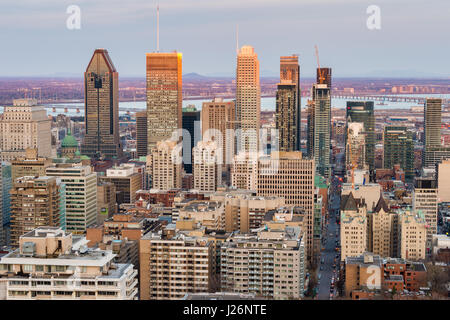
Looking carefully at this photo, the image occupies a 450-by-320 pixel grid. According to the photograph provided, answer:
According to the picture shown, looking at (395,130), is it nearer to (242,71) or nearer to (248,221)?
(242,71)

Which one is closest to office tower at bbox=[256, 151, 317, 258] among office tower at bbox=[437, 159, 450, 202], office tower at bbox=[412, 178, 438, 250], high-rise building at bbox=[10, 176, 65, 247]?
office tower at bbox=[412, 178, 438, 250]

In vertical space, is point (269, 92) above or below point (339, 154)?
above

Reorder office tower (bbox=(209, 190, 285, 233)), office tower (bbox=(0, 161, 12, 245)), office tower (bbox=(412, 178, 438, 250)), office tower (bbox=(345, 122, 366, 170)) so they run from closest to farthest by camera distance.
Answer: office tower (bbox=(209, 190, 285, 233)) → office tower (bbox=(0, 161, 12, 245)) → office tower (bbox=(412, 178, 438, 250)) → office tower (bbox=(345, 122, 366, 170))

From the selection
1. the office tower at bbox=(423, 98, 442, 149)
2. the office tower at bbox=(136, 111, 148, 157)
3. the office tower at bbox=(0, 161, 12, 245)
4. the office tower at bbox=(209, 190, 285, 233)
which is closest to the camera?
the office tower at bbox=(209, 190, 285, 233)

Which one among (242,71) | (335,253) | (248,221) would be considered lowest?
(335,253)

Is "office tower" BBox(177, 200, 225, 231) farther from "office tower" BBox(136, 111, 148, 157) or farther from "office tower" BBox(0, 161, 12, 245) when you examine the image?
"office tower" BBox(136, 111, 148, 157)

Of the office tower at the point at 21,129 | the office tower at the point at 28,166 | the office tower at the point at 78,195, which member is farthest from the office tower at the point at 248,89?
the office tower at the point at 78,195
